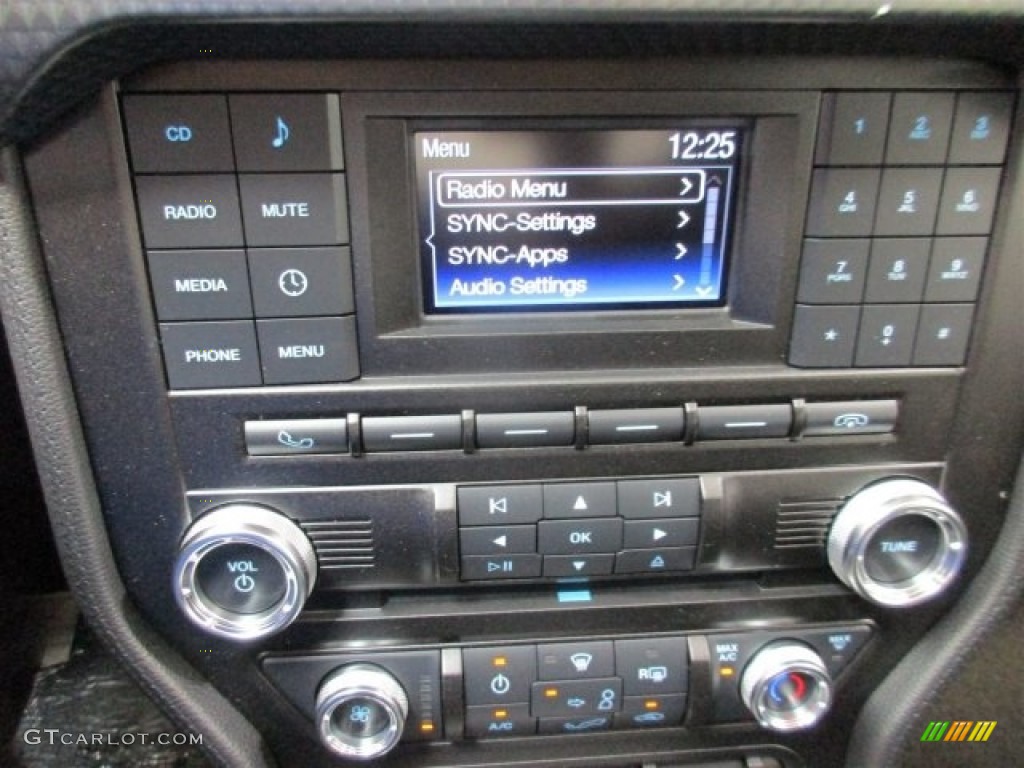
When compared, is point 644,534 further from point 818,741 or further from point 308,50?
point 308,50

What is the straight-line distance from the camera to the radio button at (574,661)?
0.65 metres

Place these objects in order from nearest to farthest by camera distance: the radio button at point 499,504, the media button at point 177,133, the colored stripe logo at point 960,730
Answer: the media button at point 177,133 → the radio button at point 499,504 → the colored stripe logo at point 960,730

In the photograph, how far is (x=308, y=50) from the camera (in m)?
0.48

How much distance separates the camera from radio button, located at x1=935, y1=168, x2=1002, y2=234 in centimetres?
55

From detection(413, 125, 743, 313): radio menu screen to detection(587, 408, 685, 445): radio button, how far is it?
80 millimetres

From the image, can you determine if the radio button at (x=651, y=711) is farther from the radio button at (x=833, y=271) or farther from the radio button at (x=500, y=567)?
the radio button at (x=833, y=271)

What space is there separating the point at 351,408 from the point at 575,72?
28cm

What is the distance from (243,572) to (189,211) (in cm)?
27

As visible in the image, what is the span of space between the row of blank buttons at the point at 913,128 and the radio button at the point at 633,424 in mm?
206

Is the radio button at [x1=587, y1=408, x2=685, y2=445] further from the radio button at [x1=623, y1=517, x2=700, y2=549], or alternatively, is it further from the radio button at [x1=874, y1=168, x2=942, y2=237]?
the radio button at [x1=874, y1=168, x2=942, y2=237]

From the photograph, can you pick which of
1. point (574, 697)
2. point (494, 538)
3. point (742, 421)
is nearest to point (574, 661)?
point (574, 697)

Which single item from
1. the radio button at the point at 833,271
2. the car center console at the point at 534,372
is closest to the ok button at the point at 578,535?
the car center console at the point at 534,372

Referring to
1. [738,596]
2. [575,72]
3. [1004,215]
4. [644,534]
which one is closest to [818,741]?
[738,596]

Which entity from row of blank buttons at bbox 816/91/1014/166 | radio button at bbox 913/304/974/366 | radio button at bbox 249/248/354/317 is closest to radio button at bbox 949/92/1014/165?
row of blank buttons at bbox 816/91/1014/166
